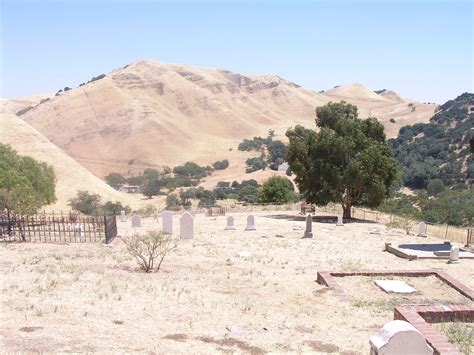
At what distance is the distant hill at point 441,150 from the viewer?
65250 mm

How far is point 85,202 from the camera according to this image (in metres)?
45.8

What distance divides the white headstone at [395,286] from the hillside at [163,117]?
77.8 meters

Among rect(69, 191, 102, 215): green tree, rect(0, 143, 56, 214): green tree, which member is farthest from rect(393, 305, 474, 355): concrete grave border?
rect(69, 191, 102, 215): green tree

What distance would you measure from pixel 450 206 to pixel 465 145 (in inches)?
1451

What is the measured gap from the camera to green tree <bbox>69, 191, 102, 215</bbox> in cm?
4294

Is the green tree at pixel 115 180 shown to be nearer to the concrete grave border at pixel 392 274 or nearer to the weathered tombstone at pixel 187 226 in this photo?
the weathered tombstone at pixel 187 226

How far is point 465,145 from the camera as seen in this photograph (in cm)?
7400

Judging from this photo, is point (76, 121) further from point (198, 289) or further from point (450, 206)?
point (198, 289)

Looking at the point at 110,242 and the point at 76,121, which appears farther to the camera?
the point at 76,121

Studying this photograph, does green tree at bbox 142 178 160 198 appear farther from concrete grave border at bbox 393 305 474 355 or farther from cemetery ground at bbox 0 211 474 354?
concrete grave border at bbox 393 305 474 355

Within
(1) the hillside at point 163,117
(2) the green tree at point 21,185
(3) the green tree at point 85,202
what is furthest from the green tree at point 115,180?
(2) the green tree at point 21,185

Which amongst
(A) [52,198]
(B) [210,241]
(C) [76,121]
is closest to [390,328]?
(B) [210,241]

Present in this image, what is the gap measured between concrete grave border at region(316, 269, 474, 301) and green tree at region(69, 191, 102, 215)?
33073 mm

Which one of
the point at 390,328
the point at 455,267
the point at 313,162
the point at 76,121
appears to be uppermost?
the point at 76,121
